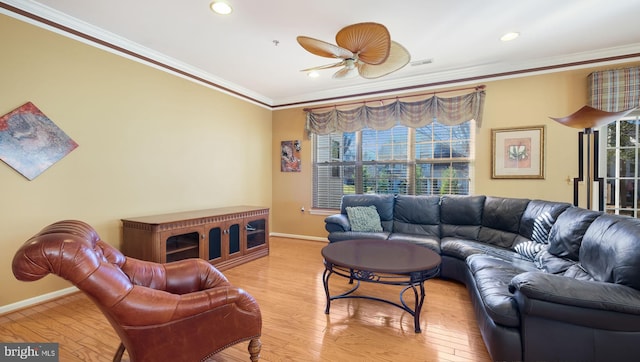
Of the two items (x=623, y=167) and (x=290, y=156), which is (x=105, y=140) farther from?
(x=623, y=167)

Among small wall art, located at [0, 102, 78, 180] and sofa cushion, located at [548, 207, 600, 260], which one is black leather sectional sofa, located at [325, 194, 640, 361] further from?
small wall art, located at [0, 102, 78, 180]

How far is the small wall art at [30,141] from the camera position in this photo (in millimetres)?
2355

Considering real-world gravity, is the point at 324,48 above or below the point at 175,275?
above

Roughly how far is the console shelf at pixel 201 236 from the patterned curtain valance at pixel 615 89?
4821mm

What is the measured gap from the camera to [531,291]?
4.97 feet

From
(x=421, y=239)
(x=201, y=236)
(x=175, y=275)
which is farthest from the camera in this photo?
(x=421, y=239)

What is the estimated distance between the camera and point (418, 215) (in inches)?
154

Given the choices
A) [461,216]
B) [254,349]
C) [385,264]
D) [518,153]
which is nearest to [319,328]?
[254,349]

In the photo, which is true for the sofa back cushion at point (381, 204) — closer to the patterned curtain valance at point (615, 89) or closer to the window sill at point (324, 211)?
the window sill at point (324, 211)

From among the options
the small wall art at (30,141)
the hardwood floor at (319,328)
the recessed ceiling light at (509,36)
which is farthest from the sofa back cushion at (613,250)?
the small wall art at (30,141)

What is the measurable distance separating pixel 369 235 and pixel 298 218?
2.06m

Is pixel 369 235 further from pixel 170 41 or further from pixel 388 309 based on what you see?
pixel 170 41

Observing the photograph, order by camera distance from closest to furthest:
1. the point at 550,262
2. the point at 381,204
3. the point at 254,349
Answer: the point at 254,349 < the point at 550,262 < the point at 381,204

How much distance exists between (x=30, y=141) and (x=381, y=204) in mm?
4106
